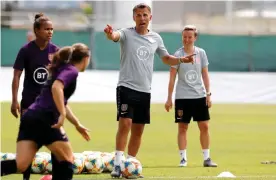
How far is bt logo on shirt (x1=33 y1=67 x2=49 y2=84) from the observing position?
39.1ft

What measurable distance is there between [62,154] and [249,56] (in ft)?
94.9

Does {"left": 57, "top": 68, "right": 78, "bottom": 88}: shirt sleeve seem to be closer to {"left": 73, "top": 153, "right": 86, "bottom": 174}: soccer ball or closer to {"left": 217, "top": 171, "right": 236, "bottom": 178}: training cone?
{"left": 73, "top": 153, "right": 86, "bottom": 174}: soccer ball

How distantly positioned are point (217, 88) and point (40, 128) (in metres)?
21.8

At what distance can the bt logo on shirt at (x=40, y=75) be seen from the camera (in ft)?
39.1

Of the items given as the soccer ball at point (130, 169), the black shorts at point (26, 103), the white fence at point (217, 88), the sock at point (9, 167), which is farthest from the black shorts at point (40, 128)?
the white fence at point (217, 88)

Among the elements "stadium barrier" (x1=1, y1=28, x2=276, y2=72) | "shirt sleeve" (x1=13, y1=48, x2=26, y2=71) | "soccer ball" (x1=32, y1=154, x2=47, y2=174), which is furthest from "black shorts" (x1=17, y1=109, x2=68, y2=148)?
"stadium barrier" (x1=1, y1=28, x2=276, y2=72)

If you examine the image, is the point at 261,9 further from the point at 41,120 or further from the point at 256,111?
the point at 41,120

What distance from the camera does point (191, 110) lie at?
48.1 feet

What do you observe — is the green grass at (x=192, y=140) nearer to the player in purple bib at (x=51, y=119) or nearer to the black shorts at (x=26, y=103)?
the black shorts at (x=26, y=103)

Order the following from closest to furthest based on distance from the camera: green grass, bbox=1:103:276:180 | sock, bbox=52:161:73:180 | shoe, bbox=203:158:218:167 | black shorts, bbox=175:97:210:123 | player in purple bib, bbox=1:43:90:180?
player in purple bib, bbox=1:43:90:180 < sock, bbox=52:161:73:180 < green grass, bbox=1:103:276:180 < shoe, bbox=203:158:218:167 < black shorts, bbox=175:97:210:123

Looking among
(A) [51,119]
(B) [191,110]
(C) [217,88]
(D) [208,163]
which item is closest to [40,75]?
(A) [51,119]

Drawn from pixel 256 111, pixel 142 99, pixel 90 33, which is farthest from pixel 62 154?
pixel 90 33

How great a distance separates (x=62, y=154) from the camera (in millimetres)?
10039

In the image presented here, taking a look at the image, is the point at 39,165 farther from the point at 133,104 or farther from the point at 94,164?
the point at 133,104
